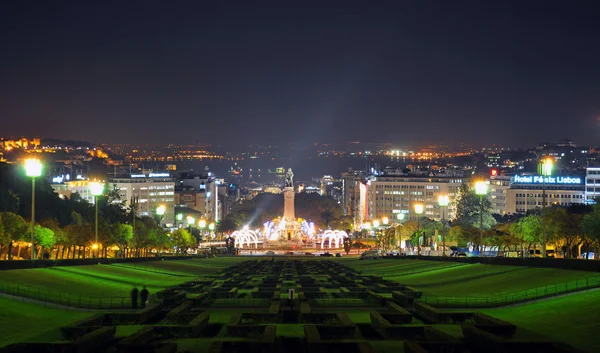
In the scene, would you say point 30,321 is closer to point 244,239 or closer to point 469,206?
point 244,239

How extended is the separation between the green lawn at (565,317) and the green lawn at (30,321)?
17877 millimetres

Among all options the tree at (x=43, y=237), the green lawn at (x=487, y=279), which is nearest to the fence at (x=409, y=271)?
the green lawn at (x=487, y=279)

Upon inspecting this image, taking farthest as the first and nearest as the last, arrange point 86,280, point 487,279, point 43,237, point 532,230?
point 532,230, point 43,237, point 487,279, point 86,280

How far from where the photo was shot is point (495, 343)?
2727cm

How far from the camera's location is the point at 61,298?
42.7 metres

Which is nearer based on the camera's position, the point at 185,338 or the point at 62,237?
the point at 185,338

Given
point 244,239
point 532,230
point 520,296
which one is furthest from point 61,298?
point 244,239

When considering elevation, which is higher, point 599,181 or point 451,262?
point 599,181

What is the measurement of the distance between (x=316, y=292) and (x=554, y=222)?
55.8 m

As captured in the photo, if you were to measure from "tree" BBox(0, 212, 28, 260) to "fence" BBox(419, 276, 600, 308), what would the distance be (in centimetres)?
5324

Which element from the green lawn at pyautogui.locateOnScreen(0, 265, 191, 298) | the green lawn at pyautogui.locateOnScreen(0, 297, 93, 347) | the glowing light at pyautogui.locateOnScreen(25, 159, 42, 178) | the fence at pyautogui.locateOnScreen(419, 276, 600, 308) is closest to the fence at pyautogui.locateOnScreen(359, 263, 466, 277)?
the green lawn at pyautogui.locateOnScreen(0, 265, 191, 298)

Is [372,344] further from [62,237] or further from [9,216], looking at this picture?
[62,237]

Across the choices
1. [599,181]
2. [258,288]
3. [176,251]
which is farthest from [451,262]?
[599,181]

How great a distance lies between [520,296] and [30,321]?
2285cm
